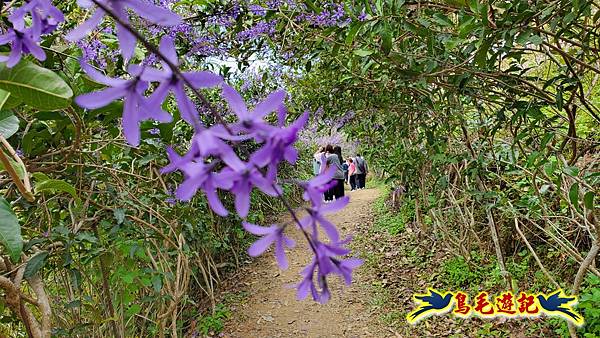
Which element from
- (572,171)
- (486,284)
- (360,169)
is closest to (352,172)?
(360,169)

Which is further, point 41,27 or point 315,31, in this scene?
point 315,31

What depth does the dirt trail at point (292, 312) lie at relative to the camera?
3.70m

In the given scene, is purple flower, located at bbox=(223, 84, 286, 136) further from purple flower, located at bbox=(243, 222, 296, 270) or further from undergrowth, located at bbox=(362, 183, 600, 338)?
undergrowth, located at bbox=(362, 183, 600, 338)

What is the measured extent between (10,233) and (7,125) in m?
0.14

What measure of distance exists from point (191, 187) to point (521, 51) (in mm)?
1587

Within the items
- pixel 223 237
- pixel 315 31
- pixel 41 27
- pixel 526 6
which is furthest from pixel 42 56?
pixel 223 237

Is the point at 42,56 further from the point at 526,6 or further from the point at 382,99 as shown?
the point at 382,99

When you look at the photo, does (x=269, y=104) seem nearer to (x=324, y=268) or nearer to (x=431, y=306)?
(x=324, y=268)

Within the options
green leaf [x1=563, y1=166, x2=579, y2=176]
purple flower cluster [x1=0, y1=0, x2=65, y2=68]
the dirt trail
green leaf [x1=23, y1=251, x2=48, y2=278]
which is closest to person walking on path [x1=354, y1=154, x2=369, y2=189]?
the dirt trail

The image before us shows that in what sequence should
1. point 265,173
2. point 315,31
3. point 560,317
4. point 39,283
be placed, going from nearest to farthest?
point 265,173
point 39,283
point 315,31
point 560,317

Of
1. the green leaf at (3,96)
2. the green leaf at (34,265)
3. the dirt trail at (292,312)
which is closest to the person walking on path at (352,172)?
the dirt trail at (292,312)

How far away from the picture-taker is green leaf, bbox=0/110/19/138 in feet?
2.01

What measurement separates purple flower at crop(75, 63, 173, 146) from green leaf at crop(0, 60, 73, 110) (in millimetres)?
211

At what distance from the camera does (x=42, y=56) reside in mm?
349
